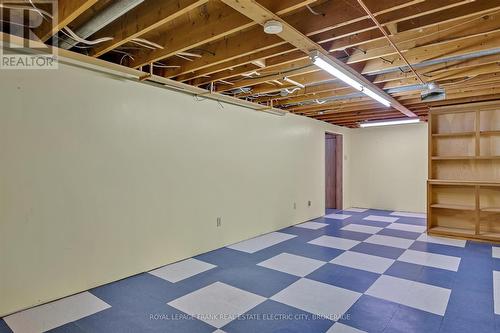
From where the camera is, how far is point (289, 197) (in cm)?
614

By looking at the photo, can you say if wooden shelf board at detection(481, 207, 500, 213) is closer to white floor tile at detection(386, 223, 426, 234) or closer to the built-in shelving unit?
the built-in shelving unit

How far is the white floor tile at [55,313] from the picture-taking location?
2393 millimetres

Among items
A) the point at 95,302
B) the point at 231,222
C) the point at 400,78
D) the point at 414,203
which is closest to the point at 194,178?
the point at 231,222

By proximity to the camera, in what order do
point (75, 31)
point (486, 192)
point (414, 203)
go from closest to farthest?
point (75, 31) → point (486, 192) → point (414, 203)

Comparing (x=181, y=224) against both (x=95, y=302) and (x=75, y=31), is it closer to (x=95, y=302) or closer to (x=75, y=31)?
(x=95, y=302)

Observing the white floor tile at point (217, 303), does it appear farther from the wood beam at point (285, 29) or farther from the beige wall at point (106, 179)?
the wood beam at point (285, 29)

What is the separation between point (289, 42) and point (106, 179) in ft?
7.77

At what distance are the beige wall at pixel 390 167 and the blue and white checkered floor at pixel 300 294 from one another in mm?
3187

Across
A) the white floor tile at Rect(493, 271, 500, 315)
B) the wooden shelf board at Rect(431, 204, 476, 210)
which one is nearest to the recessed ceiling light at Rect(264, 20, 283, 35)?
the white floor tile at Rect(493, 271, 500, 315)

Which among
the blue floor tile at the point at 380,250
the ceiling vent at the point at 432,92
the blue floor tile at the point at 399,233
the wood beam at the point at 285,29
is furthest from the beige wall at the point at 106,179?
the ceiling vent at the point at 432,92

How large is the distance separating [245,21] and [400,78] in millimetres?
2576

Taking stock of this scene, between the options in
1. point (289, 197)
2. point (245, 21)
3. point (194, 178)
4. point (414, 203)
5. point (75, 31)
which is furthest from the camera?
point (414, 203)

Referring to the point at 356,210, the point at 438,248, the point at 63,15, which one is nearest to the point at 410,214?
the point at 356,210

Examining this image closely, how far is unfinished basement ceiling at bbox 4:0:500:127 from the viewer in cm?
213
